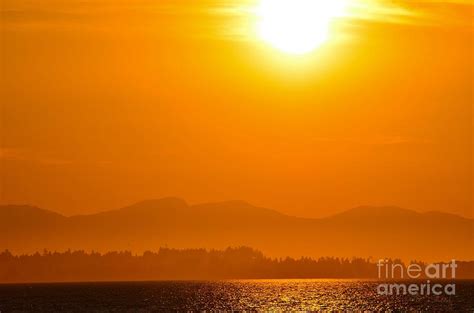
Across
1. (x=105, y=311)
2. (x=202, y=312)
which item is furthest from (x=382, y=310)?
(x=105, y=311)

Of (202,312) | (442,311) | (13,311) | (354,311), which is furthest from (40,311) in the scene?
(442,311)

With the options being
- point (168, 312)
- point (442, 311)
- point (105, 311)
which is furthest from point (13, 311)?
point (442, 311)

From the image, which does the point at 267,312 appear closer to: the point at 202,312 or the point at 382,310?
the point at 202,312

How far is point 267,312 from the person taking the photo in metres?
176

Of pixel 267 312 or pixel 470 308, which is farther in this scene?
pixel 470 308

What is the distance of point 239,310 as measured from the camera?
183750 mm

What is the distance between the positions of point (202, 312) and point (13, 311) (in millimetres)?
38563

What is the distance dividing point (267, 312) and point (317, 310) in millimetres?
10607

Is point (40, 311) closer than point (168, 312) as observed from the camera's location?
No

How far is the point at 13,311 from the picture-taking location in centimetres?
18788

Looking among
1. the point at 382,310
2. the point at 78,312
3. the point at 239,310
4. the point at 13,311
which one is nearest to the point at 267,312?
the point at 239,310

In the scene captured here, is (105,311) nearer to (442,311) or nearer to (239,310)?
(239,310)

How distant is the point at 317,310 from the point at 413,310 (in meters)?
18.6

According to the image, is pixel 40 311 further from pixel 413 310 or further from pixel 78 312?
pixel 413 310
